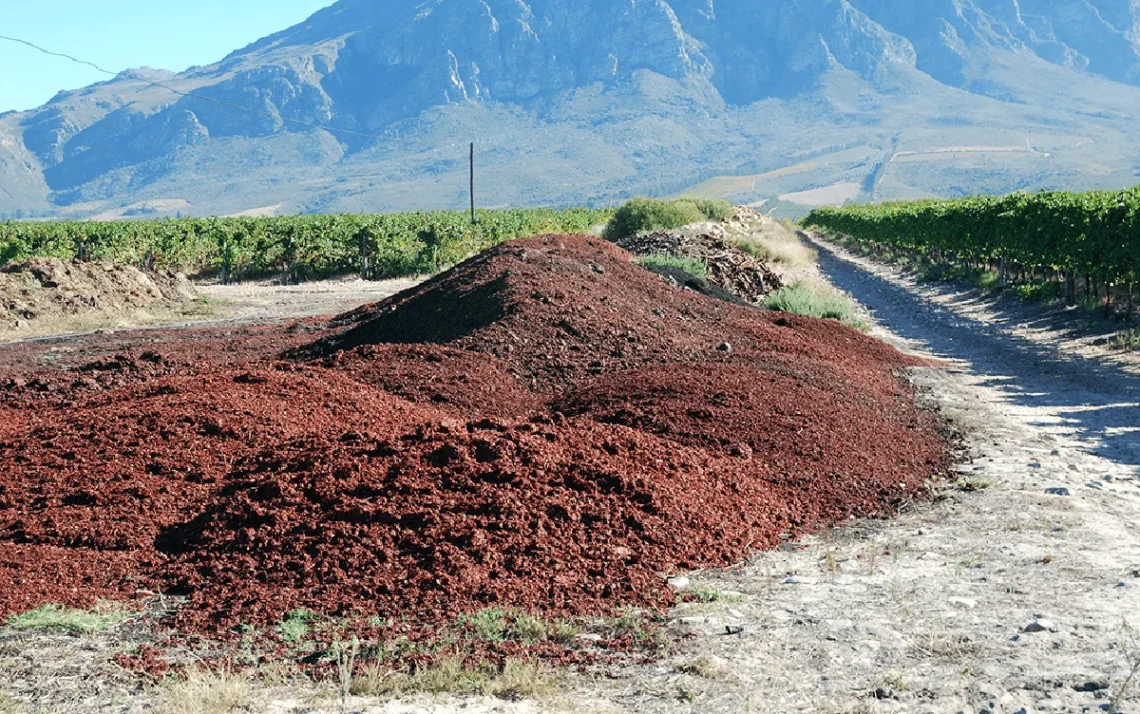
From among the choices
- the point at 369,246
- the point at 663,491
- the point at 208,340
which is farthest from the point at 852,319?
the point at 369,246

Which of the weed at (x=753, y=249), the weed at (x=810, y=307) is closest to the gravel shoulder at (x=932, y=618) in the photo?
the weed at (x=810, y=307)

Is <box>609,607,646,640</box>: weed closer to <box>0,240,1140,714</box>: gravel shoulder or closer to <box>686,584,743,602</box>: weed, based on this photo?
<box>0,240,1140,714</box>: gravel shoulder

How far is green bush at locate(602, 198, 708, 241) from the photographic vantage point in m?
40.8

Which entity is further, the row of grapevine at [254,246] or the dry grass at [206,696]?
the row of grapevine at [254,246]

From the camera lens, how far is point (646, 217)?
41000mm

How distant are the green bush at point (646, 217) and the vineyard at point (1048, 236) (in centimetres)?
843

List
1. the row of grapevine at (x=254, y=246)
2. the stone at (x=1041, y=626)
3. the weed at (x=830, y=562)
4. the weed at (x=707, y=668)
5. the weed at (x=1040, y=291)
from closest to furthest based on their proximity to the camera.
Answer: the weed at (x=707, y=668) → the stone at (x=1041, y=626) → the weed at (x=830, y=562) → the weed at (x=1040, y=291) → the row of grapevine at (x=254, y=246)

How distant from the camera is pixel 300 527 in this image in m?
7.12

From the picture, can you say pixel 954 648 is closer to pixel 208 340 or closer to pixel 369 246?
pixel 208 340

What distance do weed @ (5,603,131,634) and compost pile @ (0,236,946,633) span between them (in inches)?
7.9

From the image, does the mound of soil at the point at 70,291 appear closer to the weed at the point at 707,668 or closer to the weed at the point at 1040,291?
the weed at the point at 1040,291

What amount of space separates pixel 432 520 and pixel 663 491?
5.56 feet

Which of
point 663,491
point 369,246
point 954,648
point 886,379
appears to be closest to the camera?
point 954,648

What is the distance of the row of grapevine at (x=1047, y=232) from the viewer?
20.1 meters
